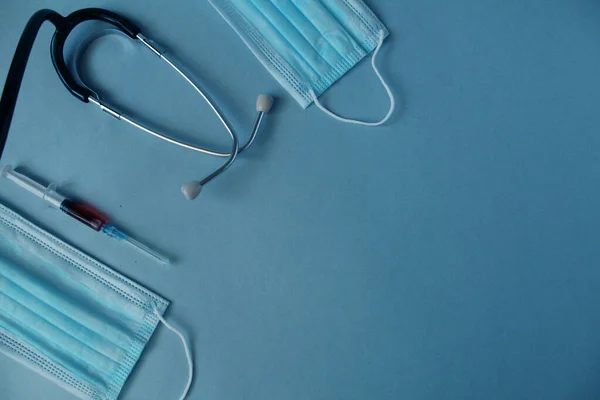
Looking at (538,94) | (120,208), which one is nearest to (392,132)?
(538,94)

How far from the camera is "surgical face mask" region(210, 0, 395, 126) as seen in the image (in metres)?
1.13

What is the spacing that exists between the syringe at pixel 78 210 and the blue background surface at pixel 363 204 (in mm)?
25

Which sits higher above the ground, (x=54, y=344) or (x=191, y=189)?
(x=191, y=189)

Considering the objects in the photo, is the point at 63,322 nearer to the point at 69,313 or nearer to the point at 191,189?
the point at 69,313

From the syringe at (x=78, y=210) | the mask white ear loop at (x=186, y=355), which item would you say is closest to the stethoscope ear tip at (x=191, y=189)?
the syringe at (x=78, y=210)

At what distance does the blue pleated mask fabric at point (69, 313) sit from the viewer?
1.07m

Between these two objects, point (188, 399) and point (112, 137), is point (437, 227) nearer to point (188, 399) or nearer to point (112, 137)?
point (188, 399)

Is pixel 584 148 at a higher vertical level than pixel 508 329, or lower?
higher

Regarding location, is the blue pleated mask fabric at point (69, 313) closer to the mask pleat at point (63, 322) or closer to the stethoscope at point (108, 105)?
the mask pleat at point (63, 322)

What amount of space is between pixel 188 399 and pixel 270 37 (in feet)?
2.82

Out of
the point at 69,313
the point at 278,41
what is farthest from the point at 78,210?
the point at 278,41

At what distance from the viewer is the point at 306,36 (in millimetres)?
1153

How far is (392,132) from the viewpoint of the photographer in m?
1.12

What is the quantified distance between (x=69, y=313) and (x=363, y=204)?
2.34 ft
